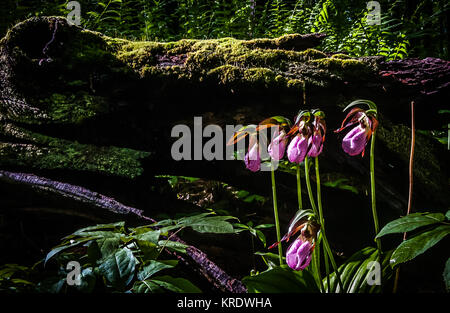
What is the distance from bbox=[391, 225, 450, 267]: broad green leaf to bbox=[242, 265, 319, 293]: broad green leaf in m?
0.39

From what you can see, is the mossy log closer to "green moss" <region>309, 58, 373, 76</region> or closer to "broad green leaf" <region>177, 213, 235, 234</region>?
"green moss" <region>309, 58, 373, 76</region>

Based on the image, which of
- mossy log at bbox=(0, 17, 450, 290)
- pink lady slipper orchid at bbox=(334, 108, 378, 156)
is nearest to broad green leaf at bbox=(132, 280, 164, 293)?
pink lady slipper orchid at bbox=(334, 108, 378, 156)

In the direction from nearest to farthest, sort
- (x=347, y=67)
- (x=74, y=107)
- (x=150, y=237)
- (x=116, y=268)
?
(x=116, y=268) < (x=150, y=237) < (x=347, y=67) < (x=74, y=107)

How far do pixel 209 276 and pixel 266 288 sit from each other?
1.31 ft

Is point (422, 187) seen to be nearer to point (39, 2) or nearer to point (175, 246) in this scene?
point (175, 246)

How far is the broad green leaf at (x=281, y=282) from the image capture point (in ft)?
3.89

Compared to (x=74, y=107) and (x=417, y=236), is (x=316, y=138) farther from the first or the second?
(x=74, y=107)

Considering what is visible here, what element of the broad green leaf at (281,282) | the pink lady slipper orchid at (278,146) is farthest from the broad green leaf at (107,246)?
the pink lady slipper orchid at (278,146)

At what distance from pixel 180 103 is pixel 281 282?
1313mm

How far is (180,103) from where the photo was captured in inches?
80.0

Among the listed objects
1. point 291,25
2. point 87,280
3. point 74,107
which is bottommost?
point 87,280

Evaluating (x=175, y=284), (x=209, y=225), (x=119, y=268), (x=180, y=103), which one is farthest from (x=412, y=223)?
(x=180, y=103)

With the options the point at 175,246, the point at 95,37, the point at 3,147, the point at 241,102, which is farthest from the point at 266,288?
the point at 95,37

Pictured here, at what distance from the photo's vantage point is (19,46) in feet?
7.15
